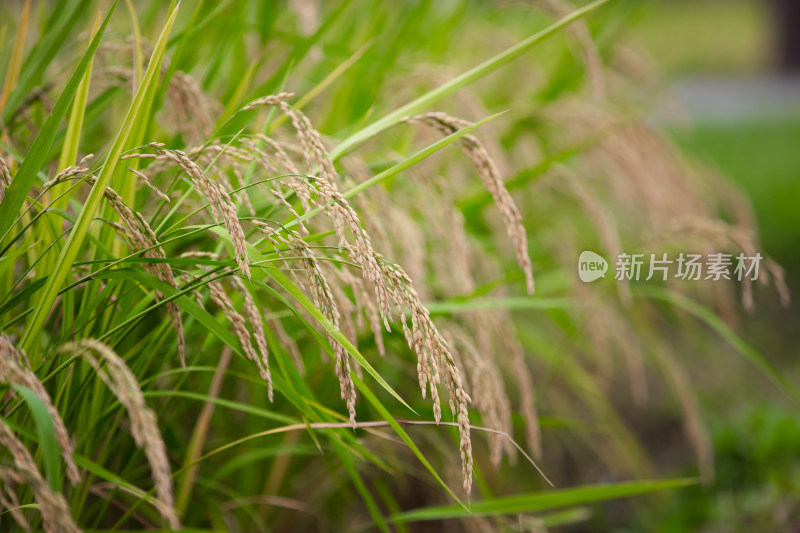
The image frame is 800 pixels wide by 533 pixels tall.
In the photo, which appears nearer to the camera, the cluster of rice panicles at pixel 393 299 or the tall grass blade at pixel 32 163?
the cluster of rice panicles at pixel 393 299

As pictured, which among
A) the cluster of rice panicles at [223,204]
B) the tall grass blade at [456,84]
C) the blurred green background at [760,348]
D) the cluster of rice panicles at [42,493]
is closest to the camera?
the cluster of rice panicles at [42,493]

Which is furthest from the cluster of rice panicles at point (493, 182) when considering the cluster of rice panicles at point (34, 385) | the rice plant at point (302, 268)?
the cluster of rice panicles at point (34, 385)

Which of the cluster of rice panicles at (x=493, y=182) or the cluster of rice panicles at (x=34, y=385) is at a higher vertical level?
the cluster of rice panicles at (x=493, y=182)

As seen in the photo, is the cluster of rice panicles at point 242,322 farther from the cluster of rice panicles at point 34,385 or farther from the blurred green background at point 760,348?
the blurred green background at point 760,348

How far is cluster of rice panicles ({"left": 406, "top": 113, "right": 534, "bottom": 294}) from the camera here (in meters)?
1.08

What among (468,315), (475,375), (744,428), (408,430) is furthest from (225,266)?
(744,428)

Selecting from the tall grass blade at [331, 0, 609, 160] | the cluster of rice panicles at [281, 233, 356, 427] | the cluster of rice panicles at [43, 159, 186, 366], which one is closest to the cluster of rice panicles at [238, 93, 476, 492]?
the cluster of rice panicles at [281, 233, 356, 427]

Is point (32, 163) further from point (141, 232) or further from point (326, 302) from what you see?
point (326, 302)

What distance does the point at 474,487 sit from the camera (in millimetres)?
2227

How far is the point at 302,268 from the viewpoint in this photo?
1037 millimetres

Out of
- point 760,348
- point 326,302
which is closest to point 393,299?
point 326,302

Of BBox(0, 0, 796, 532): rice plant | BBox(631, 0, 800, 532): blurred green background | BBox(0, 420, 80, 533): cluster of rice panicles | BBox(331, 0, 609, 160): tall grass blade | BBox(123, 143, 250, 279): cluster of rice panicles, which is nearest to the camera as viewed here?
BBox(0, 420, 80, 533): cluster of rice panicles

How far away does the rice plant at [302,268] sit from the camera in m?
0.98

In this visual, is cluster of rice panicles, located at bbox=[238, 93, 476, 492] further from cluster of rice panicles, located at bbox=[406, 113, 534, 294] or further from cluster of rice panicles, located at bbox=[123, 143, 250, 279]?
cluster of rice panicles, located at bbox=[406, 113, 534, 294]
